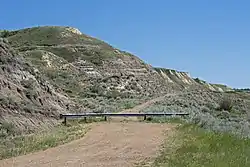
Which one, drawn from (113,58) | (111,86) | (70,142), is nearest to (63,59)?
(113,58)

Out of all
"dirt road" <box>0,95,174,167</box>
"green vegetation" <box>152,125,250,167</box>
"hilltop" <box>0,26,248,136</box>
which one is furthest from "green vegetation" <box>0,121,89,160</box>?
"green vegetation" <box>152,125,250,167</box>

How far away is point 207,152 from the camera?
13.7 metres

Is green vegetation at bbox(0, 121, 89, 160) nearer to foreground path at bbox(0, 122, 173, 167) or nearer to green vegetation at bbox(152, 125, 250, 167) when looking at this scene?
foreground path at bbox(0, 122, 173, 167)

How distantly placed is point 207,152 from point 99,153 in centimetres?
356

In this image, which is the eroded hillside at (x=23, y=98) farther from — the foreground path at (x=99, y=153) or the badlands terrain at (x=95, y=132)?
the foreground path at (x=99, y=153)

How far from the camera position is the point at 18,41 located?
337ft

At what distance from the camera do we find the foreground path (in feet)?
44.2

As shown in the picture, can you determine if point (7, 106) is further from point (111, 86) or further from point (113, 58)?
point (113, 58)

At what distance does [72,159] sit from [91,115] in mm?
15574

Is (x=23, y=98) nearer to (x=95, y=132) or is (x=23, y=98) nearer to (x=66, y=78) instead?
(x=95, y=132)

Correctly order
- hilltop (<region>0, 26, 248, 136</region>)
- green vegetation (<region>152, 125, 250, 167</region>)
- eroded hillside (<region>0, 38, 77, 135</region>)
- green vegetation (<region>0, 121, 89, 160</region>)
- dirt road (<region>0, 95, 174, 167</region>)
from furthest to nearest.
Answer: hilltop (<region>0, 26, 248, 136</region>) → eroded hillside (<region>0, 38, 77, 135</region>) → green vegetation (<region>0, 121, 89, 160</region>) → dirt road (<region>0, 95, 174, 167</region>) → green vegetation (<region>152, 125, 250, 167</region>)

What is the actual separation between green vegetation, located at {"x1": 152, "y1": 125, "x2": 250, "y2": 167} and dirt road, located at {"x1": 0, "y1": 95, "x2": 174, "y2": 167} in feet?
1.86

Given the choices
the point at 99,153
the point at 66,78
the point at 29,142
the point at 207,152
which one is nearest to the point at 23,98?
the point at 29,142

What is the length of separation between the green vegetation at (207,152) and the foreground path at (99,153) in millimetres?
625
